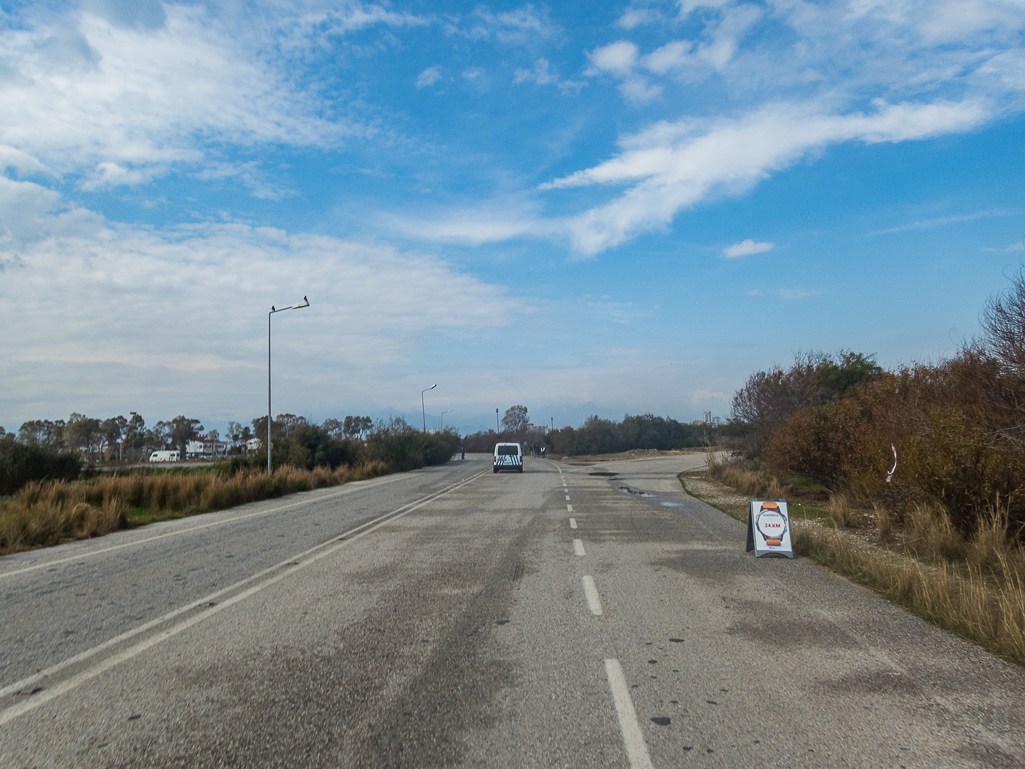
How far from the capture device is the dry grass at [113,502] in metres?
13.8

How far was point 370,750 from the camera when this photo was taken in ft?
13.0

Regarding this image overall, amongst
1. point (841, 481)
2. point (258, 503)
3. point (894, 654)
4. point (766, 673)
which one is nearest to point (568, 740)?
point (766, 673)

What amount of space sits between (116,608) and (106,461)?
40.4 meters

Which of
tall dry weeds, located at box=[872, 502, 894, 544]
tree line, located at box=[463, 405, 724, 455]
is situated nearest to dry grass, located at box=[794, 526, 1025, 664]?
tall dry weeds, located at box=[872, 502, 894, 544]

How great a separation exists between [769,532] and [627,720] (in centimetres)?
741

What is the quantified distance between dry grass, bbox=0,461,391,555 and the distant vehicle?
16.3m

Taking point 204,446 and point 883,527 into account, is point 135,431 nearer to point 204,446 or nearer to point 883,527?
point 204,446

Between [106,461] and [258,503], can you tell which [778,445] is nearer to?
[258,503]

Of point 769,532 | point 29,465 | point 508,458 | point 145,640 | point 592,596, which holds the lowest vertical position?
point 592,596

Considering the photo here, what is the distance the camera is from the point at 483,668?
5.40 meters

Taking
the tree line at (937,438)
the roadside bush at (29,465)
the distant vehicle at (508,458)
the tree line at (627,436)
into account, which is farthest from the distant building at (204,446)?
the tree line at (937,438)

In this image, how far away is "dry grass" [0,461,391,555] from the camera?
13812 millimetres

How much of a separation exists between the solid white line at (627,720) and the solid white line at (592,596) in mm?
1730

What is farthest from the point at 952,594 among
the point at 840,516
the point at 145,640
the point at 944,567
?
the point at 145,640
